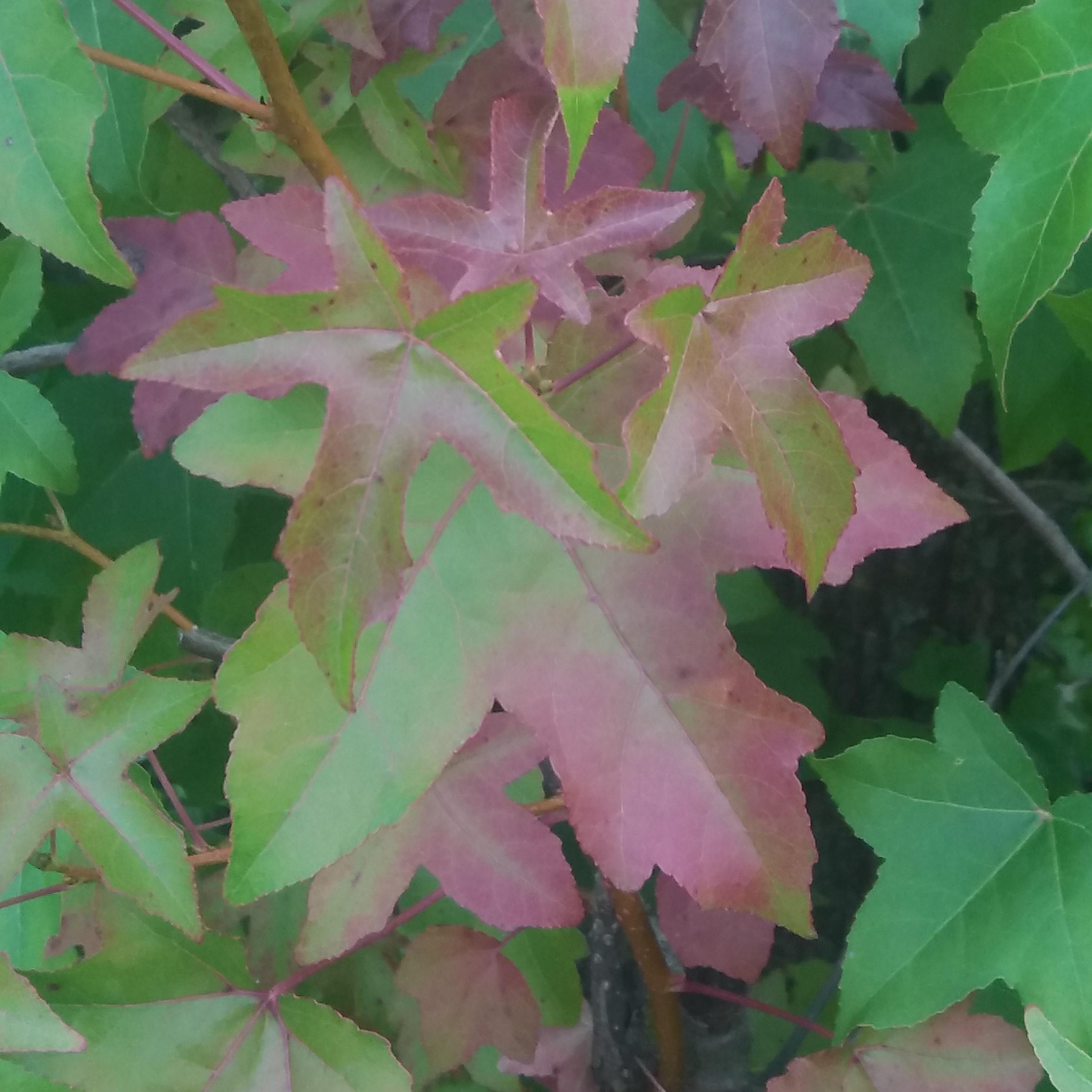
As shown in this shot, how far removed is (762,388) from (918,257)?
46 centimetres

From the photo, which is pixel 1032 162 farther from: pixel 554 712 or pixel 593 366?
pixel 554 712

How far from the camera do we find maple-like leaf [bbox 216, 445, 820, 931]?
426 millimetres

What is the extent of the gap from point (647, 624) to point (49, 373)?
83 cm

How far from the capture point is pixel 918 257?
77 cm

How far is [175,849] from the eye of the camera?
20.9 inches

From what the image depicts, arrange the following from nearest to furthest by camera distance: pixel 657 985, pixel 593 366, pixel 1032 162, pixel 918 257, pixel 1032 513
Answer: pixel 593 366 → pixel 1032 162 → pixel 657 985 → pixel 918 257 → pixel 1032 513

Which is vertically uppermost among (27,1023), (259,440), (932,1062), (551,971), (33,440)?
(259,440)

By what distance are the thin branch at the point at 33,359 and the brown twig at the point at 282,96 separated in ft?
1.27

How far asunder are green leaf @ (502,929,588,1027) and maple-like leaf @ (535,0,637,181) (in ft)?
1.95

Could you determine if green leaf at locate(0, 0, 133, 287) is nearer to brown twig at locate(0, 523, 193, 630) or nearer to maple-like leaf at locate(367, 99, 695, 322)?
maple-like leaf at locate(367, 99, 695, 322)

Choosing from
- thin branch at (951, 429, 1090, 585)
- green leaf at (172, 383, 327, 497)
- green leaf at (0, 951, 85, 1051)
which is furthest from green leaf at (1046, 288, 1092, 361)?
green leaf at (0, 951, 85, 1051)

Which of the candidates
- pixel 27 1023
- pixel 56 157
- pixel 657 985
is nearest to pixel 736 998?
pixel 657 985

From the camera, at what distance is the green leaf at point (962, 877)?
0.57 metres

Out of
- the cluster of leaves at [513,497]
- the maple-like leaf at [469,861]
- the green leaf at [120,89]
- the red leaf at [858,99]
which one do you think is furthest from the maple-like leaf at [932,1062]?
the green leaf at [120,89]
